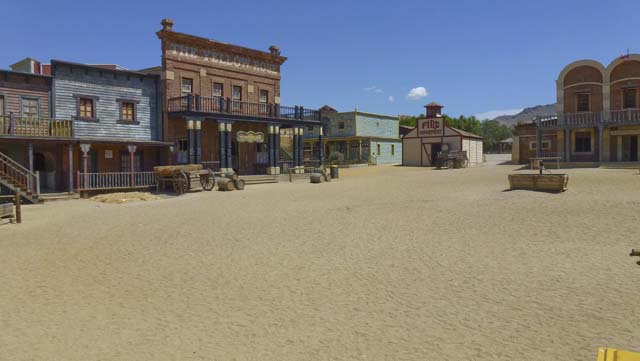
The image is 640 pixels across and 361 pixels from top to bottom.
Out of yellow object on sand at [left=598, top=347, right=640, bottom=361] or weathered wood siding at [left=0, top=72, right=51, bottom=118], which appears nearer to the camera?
yellow object on sand at [left=598, top=347, right=640, bottom=361]

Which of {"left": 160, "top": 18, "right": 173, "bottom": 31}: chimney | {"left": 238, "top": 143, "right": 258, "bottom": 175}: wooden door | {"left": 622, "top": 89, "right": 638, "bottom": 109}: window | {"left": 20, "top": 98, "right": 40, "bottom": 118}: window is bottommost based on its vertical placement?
{"left": 238, "top": 143, "right": 258, "bottom": 175}: wooden door

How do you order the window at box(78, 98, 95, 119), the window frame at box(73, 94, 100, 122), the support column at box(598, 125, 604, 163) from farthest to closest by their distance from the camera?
1. the support column at box(598, 125, 604, 163)
2. the window at box(78, 98, 95, 119)
3. the window frame at box(73, 94, 100, 122)

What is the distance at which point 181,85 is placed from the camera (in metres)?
27.9

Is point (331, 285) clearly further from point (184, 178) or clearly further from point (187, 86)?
point (187, 86)

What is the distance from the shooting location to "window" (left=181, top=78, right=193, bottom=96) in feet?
92.1

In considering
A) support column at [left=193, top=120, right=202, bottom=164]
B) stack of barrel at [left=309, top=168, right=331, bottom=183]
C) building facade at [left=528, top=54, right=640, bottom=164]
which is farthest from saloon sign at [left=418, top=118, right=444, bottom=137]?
support column at [left=193, top=120, right=202, bottom=164]

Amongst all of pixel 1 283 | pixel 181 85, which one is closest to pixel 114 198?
pixel 181 85

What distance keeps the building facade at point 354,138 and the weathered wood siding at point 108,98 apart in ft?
72.5

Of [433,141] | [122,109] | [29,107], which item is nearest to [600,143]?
[433,141]

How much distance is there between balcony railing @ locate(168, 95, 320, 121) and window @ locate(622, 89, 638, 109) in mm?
21315

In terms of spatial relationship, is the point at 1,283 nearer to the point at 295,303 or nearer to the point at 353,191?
the point at 295,303

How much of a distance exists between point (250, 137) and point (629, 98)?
26.1m

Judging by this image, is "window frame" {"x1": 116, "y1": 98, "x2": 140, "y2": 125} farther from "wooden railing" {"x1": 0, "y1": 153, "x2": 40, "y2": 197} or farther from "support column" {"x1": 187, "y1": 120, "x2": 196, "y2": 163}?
"wooden railing" {"x1": 0, "y1": 153, "x2": 40, "y2": 197}

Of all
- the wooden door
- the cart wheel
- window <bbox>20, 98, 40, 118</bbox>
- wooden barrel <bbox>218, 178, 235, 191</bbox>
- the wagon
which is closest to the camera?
window <bbox>20, 98, 40, 118</bbox>
